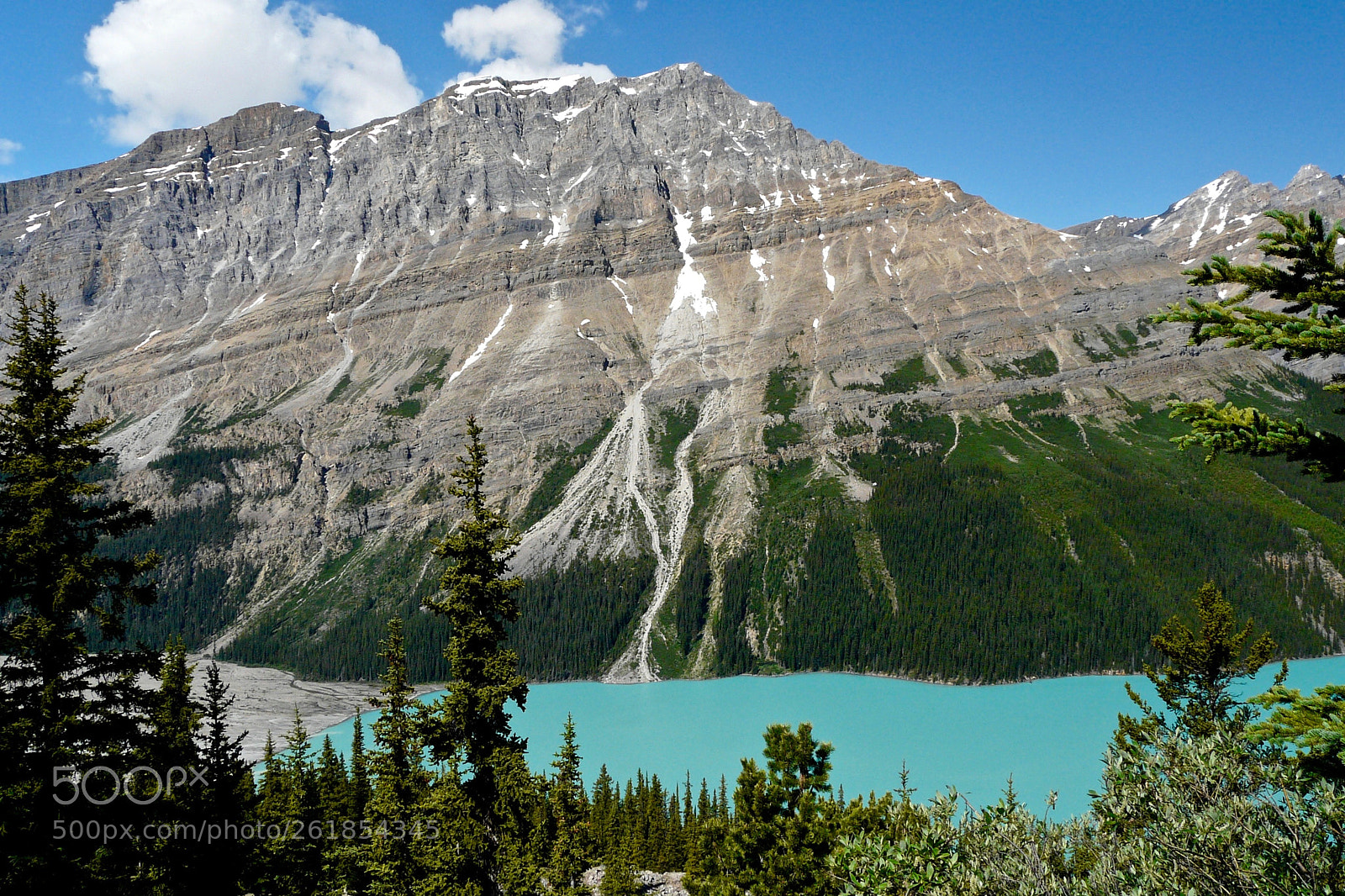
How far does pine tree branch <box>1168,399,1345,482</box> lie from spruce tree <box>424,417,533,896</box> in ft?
41.6

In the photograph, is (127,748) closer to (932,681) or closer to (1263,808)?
(1263,808)

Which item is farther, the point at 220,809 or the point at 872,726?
the point at 872,726

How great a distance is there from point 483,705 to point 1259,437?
1382 centimetres

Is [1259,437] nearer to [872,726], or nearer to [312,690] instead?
[872,726]

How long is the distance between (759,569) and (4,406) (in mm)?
153009

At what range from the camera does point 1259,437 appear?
26.8 feet

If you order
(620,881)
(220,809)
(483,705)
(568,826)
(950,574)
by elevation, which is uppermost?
(950,574)

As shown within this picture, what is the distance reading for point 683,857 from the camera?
177 ft

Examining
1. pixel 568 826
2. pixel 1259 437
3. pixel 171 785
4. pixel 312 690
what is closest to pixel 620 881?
pixel 568 826

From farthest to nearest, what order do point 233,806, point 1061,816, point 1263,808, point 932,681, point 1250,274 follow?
point 932,681 < point 1061,816 < point 233,806 < point 1263,808 < point 1250,274

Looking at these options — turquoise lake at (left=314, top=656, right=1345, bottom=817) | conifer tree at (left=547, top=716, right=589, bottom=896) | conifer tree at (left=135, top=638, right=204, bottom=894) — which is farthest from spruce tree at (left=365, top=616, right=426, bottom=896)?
turquoise lake at (left=314, top=656, right=1345, bottom=817)

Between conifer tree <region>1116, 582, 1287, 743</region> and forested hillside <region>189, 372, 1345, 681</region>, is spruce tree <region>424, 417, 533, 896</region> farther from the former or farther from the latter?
forested hillside <region>189, 372, 1345, 681</region>

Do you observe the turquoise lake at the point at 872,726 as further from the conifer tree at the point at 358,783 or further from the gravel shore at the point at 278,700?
the conifer tree at the point at 358,783

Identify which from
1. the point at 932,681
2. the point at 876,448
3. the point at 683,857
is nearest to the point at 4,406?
the point at 683,857
